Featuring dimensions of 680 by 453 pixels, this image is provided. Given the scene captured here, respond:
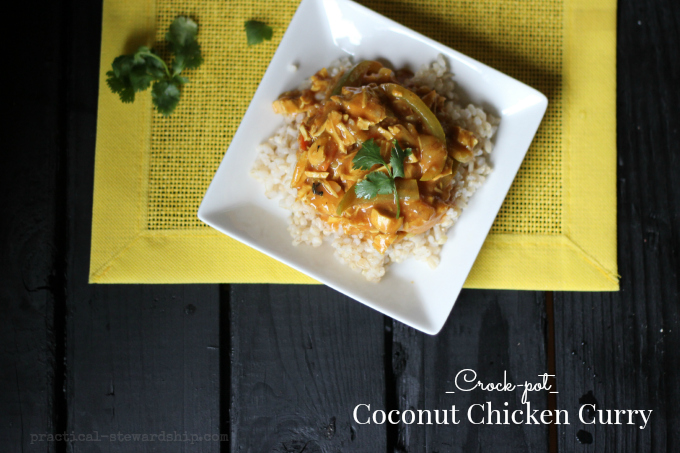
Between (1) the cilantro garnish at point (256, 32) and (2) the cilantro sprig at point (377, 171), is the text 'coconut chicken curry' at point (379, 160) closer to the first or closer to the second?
(2) the cilantro sprig at point (377, 171)

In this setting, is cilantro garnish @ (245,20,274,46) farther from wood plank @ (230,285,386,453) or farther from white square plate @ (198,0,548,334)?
wood plank @ (230,285,386,453)

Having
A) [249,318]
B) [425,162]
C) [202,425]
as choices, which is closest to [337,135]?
[425,162]

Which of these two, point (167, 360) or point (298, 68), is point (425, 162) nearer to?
point (298, 68)

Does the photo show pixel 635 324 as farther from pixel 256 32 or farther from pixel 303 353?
pixel 256 32

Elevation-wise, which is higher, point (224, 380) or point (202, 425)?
point (224, 380)

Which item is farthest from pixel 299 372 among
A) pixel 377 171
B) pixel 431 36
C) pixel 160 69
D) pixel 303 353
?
pixel 431 36

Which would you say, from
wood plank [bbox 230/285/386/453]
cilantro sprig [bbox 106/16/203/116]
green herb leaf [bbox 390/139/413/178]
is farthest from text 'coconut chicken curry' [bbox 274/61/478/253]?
cilantro sprig [bbox 106/16/203/116]
